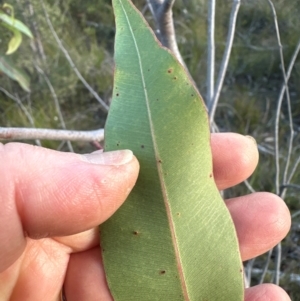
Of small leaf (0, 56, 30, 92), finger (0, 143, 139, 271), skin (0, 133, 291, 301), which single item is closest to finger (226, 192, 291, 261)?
skin (0, 133, 291, 301)

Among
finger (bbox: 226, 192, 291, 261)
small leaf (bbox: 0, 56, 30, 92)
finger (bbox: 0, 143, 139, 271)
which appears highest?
finger (bbox: 0, 143, 139, 271)

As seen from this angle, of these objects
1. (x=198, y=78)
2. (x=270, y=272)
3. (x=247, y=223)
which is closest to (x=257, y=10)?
(x=198, y=78)

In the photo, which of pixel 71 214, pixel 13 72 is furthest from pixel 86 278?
pixel 13 72

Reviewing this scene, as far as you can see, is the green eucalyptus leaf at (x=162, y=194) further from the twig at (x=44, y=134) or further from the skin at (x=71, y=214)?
the twig at (x=44, y=134)

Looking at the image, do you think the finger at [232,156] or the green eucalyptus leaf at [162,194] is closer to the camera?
the green eucalyptus leaf at [162,194]

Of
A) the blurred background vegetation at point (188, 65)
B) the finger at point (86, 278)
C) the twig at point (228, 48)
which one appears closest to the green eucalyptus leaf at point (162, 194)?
the finger at point (86, 278)

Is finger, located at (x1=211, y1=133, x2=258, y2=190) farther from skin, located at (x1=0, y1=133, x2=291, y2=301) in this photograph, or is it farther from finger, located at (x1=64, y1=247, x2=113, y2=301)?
finger, located at (x1=64, y1=247, x2=113, y2=301)
